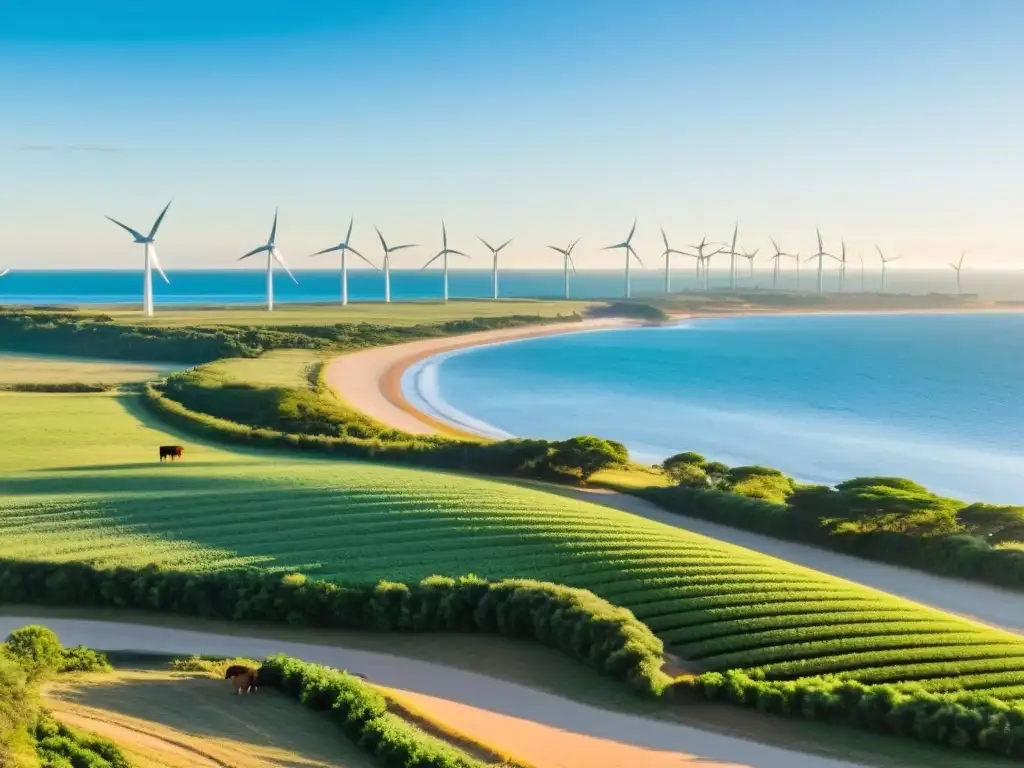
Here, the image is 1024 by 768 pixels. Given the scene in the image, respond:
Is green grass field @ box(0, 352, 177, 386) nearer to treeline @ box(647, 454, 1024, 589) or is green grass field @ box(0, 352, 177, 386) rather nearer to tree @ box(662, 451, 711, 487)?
tree @ box(662, 451, 711, 487)

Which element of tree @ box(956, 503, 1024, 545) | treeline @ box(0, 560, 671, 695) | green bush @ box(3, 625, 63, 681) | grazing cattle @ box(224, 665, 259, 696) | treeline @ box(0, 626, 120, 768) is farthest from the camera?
tree @ box(956, 503, 1024, 545)

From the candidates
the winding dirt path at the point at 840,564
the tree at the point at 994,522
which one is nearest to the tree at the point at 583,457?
the winding dirt path at the point at 840,564

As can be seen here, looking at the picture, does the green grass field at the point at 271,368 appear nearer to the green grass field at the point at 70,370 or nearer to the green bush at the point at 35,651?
the green grass field at the point at 70,370

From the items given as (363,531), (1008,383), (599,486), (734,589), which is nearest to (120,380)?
(599,486)

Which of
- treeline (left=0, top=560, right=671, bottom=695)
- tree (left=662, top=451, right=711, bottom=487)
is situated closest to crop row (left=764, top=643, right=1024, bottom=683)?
treeline (left=0, top=560, right=671, bottom=695)

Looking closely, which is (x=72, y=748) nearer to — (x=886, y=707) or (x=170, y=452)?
(x=886, y=707)

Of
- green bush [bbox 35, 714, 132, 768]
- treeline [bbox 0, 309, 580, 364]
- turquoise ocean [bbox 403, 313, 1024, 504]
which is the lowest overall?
turquoise ocean [bbox 403, 313, 1024, 504]
